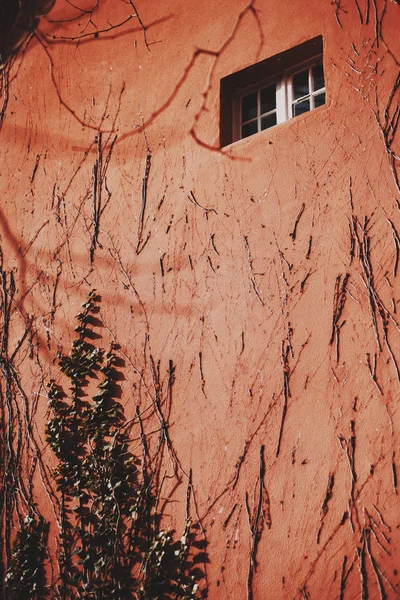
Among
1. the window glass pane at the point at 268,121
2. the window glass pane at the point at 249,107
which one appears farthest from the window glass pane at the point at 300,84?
the window glass pane at the point at 249,107

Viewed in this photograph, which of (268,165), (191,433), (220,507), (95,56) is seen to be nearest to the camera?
(220,507)

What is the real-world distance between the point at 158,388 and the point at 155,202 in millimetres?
1510

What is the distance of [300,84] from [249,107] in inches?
17.9

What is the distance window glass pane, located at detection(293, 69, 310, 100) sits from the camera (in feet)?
14.2

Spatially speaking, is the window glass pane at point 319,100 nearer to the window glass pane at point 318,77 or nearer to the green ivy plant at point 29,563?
the window glass pane at point 318,77

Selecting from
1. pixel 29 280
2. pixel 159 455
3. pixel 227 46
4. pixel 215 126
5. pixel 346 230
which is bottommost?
pixel 159 455

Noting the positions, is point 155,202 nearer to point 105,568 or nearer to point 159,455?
point 159,455

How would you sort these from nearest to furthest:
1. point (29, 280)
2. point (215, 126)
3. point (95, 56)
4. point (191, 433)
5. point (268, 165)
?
point (191, 433) → point (268, 165) → point (215, 126) → point (29, 280) → point (95, 56)

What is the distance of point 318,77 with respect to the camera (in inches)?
169

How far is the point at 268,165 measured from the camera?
3.97 meters

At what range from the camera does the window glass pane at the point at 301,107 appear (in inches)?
166

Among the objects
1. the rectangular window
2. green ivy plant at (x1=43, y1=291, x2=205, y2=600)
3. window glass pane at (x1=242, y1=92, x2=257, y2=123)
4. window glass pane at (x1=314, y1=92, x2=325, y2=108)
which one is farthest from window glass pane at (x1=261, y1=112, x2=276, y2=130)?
green ivy plant at (x1=43, y1=291, x2=205, y2=600)

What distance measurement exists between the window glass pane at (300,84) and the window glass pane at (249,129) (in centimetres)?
39

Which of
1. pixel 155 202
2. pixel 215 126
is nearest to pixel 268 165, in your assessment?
pixel 215 126
